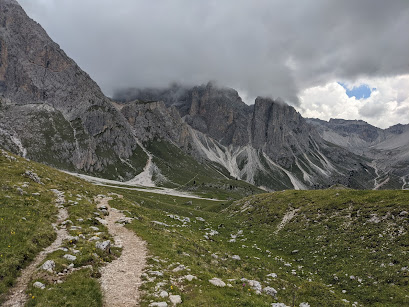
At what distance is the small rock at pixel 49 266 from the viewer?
13.8 m

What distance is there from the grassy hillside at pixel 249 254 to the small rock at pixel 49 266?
34 cm

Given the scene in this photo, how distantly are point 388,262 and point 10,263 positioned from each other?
30868 mm

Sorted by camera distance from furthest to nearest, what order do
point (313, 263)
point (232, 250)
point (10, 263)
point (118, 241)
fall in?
point (232, 250) → point (313, 263) → point (118, 241) → point (10, 263)

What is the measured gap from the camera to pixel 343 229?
3120 cm

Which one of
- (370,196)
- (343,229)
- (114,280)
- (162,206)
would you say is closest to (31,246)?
(114,280)

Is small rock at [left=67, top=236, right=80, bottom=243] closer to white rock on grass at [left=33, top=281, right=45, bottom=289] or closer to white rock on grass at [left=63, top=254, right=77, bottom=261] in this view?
white rock on grass at [left=63, top=254, right=77, bottom=261]

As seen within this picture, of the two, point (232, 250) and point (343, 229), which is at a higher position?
point (343, 229)

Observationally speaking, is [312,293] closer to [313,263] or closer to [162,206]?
[313,263]

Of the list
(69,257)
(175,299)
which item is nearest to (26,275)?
(69,257)

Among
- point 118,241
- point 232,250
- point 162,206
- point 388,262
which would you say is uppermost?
point 388,262

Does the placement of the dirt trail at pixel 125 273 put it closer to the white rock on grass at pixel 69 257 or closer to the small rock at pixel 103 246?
the small rock at pixel 103 246

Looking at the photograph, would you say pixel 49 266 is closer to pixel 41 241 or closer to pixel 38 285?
pixel 38 285

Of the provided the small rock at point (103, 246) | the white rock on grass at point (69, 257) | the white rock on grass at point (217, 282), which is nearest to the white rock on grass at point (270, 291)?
the white rock on grass at point (217, 282)

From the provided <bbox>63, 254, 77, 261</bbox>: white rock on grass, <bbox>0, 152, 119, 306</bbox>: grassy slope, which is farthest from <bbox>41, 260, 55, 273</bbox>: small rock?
<bbox>63, 254, 77, 261</bbox>: white rock on grass
